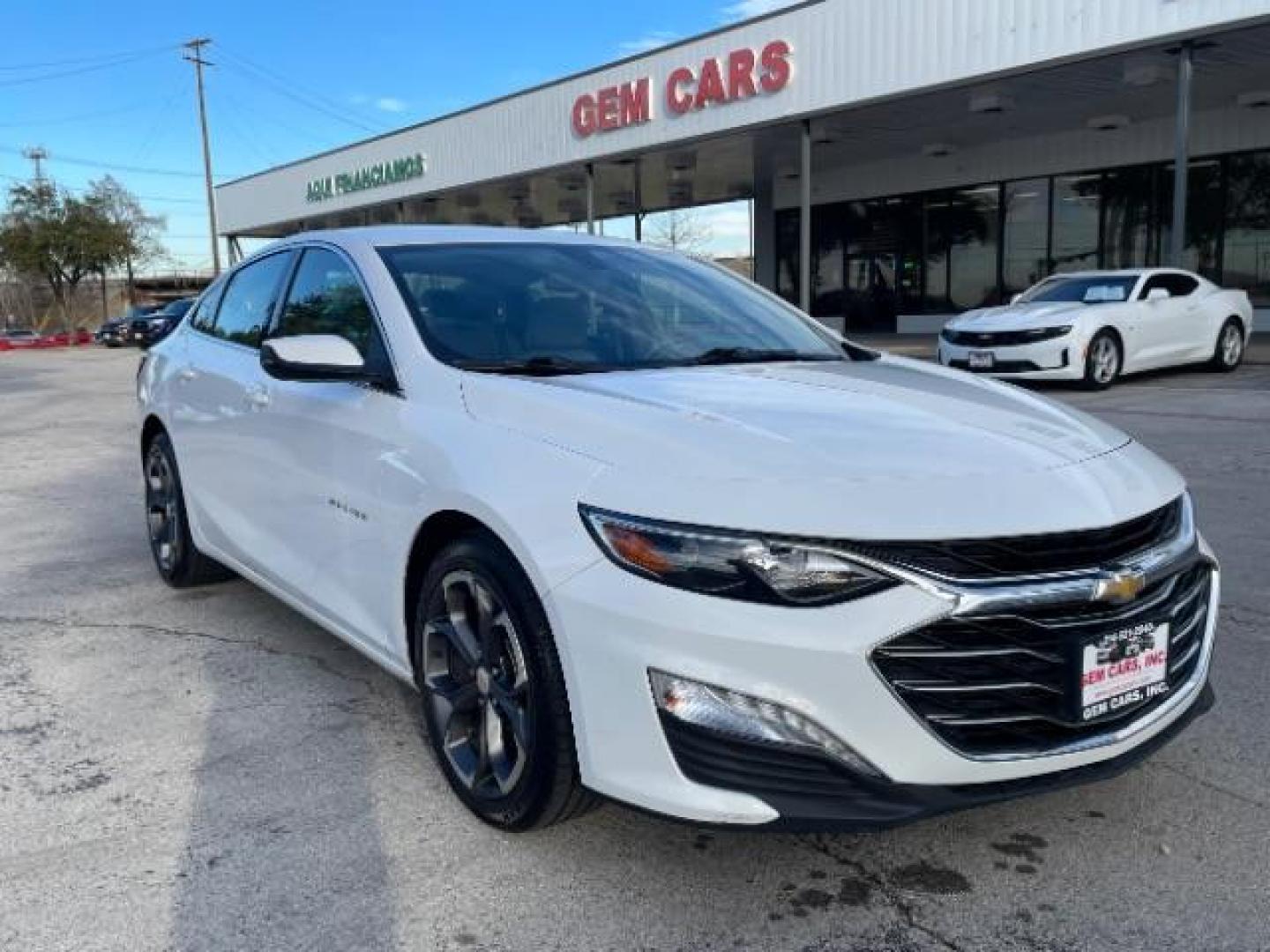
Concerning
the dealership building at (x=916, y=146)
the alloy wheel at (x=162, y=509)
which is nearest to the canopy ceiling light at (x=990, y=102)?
the dealership building at (x=916, y=146)

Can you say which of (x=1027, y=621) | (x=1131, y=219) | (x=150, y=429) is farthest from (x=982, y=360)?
(x=1027, y=621)

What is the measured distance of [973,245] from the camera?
2370 centimetres

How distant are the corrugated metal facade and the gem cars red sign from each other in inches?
5.1

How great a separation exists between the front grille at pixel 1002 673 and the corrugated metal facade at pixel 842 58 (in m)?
13.7

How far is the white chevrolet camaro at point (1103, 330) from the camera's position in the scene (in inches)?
488

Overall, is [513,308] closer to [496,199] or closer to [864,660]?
[864,660]

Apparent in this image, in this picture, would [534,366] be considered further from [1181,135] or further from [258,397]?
[1181,135]

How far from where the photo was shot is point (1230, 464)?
7750mm

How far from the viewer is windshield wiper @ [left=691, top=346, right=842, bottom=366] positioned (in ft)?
11.3

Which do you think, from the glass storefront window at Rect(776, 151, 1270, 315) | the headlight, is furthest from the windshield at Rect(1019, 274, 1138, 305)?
the glass storefront window at Rect(776, 151, 1270, 315)

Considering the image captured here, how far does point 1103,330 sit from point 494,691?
11617 millimetres

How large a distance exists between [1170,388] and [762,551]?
12.2m

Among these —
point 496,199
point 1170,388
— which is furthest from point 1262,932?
point 496,199

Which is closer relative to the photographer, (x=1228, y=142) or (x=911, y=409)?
(x=911, y=409)
